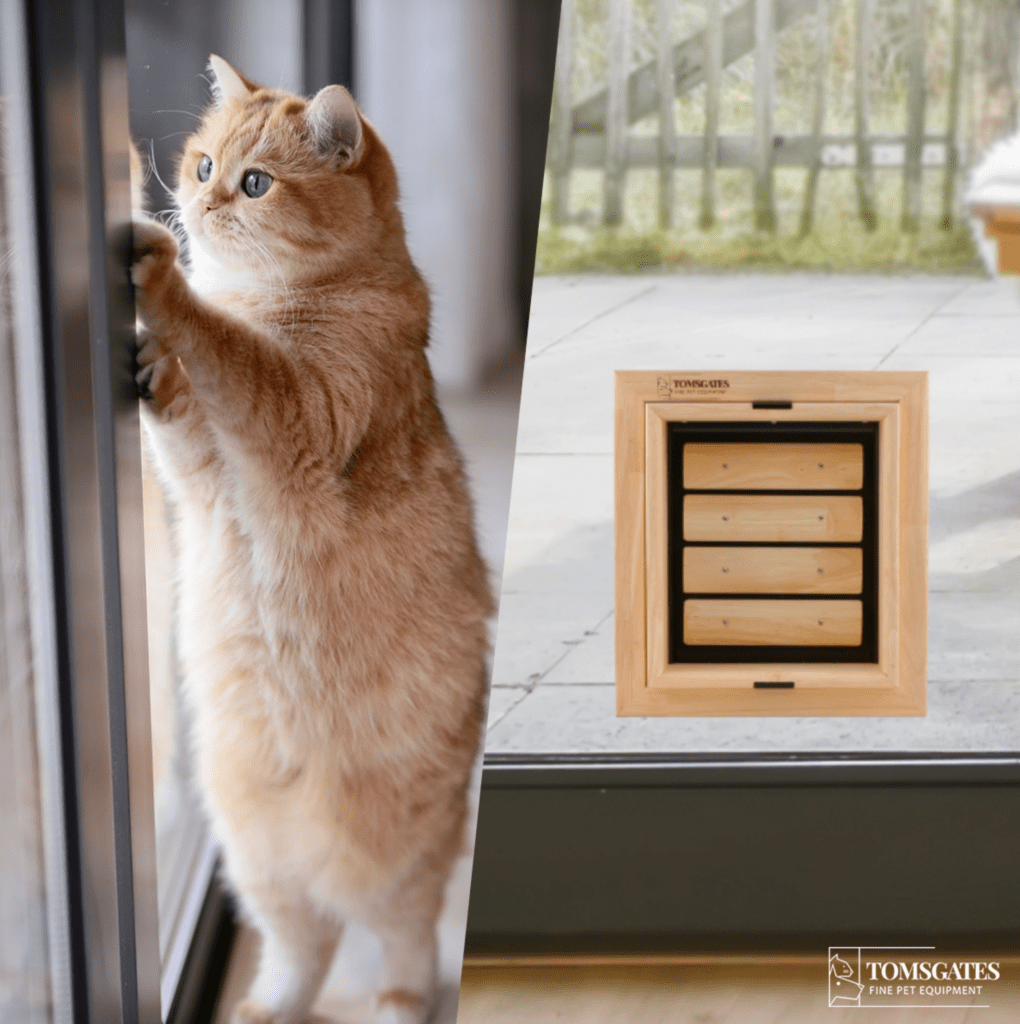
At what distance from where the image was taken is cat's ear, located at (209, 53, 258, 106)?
745mm

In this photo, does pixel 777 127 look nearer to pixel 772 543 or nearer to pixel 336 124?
pixel 772 543

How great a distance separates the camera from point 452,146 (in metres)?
0.84

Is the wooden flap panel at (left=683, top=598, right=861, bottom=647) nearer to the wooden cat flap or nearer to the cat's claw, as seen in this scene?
the wooden cat flap

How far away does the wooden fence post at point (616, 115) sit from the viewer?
125 centimetres

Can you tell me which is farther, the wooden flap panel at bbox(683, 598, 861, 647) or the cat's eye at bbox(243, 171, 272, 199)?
the wooden flap panel at bbox(683, 598, 861, 647)

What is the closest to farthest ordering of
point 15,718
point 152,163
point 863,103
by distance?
point 15,718, point 152,163, point 863,103

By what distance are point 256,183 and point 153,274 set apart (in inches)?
4.9

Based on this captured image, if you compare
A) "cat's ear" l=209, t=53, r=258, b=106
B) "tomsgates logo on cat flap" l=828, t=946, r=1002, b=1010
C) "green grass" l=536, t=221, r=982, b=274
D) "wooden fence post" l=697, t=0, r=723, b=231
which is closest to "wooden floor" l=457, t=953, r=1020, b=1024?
"tomsgates logo on cat flap" l=828, t=946, r=1002, b=1010

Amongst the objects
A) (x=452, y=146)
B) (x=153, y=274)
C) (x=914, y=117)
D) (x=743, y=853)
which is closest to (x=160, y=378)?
(x=153, y=274)

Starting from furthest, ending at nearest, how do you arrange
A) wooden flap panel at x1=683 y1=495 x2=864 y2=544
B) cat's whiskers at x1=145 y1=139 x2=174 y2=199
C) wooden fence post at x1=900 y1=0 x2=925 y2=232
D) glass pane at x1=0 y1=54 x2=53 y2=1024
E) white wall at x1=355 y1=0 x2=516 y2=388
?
wooden flap panel at x1=683 y1=495 x2=864 y2=544
wooden fence post at x1=900 y1=0 x2=925 y2=232
white wall at x1=355 y1=0 x2=516 y2=388
cat's whiskers at x1=145 y1=139 x2=174 y2=199
glass pane at x1=0 y1=54 x2=53 y2=1024

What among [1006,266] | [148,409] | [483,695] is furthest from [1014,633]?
[148,409]

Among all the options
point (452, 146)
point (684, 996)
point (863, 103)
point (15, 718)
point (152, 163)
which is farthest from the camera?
point (684, 996)

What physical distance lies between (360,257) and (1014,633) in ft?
3.44

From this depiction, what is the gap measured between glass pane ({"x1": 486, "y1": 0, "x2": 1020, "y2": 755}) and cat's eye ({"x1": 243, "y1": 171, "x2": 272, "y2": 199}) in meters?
0.61
